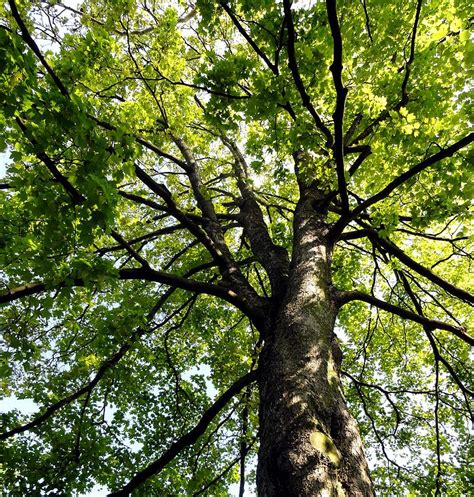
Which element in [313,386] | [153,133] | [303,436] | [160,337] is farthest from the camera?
[160,337]

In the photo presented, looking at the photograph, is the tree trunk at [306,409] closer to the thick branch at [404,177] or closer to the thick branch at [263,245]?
the thick branch at [263,245]

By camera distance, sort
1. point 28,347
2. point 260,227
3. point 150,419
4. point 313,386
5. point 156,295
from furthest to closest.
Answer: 1. point 156,295
2. point 150,419
3. point 260,227
4. point 28,347
5. point 313,386

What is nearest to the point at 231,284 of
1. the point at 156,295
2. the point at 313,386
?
the point at 313,386

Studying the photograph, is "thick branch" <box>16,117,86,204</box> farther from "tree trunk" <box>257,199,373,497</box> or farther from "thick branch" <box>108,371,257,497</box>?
"thick branch" <box>108,371,257,497</box>

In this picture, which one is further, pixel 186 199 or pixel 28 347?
pixel 186 199

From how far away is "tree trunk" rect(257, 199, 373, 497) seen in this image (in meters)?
2.22

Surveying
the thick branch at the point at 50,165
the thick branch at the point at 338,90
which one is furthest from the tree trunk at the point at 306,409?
the thick branch at the point at 50,165

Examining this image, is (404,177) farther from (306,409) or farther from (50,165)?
(50,165)

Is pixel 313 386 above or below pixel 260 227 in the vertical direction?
below

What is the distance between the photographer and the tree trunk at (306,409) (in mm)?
2217

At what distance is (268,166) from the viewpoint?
9.42 meters

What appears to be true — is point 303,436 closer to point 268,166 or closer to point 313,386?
point 313,386

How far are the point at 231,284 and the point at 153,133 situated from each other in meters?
2.62

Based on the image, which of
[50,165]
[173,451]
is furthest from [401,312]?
[50,165]
